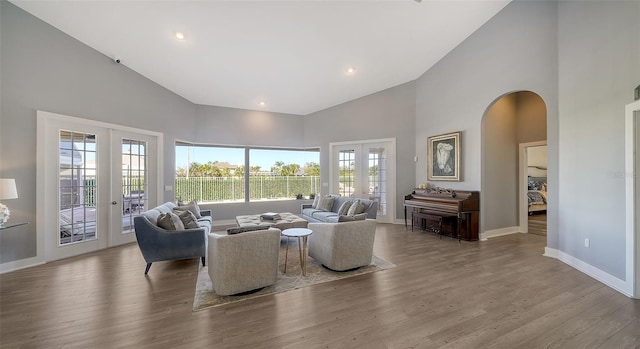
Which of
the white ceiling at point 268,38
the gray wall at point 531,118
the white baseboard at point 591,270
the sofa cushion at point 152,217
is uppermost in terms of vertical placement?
the white ceiling at point 268,38

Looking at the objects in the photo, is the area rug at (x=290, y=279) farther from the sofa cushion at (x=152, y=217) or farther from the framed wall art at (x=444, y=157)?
the framed wall art at (x=444, y=157)

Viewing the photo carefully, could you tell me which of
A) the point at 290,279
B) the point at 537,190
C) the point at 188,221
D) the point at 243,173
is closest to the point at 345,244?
the point at 290,279

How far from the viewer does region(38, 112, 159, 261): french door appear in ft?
12.2

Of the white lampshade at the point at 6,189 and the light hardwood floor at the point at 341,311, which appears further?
the white lampshade at the point at 6,189

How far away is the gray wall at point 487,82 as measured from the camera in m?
3.87

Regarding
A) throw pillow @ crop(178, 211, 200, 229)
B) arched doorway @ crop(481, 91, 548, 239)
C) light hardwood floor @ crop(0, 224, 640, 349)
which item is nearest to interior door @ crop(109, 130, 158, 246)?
light hardwood floor @ crop(0, 224, 640, 349)

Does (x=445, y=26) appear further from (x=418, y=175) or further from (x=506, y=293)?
(x=506, y=293)

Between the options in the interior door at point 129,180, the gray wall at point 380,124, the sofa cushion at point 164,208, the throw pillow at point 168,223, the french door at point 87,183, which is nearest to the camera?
the throw pillow at point 168,223

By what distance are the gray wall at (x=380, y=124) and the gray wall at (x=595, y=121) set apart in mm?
3015

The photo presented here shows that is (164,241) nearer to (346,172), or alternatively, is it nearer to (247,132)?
(247,132)

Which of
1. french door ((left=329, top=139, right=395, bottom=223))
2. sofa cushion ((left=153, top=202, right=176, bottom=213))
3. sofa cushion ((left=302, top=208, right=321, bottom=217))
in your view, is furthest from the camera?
french door ((left=329, top=139, right=395, bottom=223))

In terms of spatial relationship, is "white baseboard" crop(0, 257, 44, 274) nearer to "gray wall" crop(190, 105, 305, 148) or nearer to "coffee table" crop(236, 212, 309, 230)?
"coffee table" crop(236, 212, 309, 230)

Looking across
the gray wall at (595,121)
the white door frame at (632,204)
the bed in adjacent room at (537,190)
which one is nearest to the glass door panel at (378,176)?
the gray wall at (595,121)

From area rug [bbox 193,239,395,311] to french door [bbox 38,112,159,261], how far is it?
8.26ft
